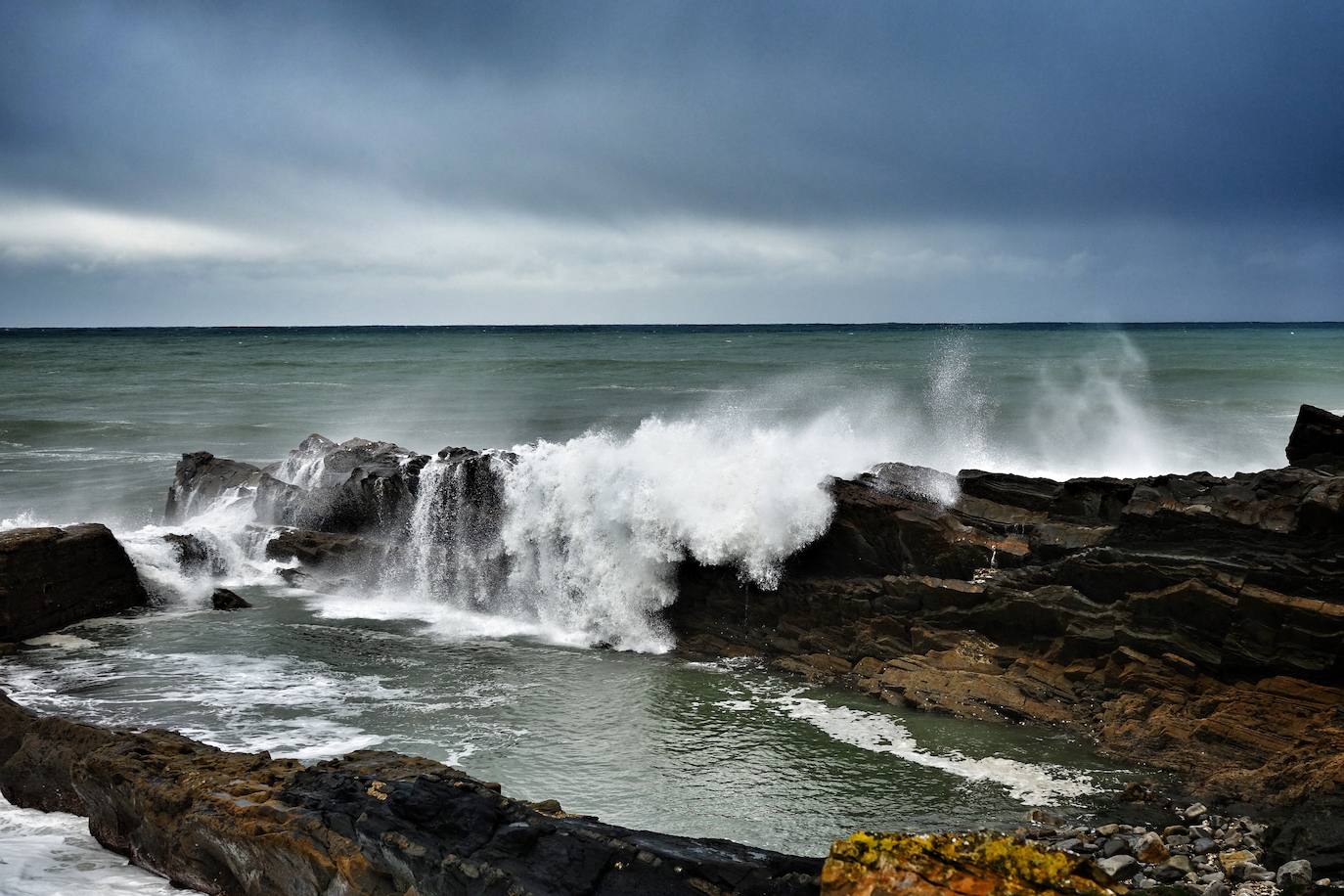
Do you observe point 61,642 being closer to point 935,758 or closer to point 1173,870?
point 935,758

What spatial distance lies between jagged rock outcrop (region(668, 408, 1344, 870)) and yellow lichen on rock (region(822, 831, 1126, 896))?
14.3 feet

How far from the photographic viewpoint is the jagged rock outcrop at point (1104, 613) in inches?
360

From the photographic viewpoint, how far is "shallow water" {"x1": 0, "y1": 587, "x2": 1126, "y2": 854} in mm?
8680

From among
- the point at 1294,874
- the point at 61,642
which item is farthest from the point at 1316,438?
the point at 61,642

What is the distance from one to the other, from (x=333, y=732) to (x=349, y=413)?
30.5 meters

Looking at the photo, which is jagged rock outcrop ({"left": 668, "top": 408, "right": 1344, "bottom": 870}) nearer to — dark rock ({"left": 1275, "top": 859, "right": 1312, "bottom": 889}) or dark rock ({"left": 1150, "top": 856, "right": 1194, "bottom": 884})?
dark rock ({"left": 1275, "top": 859, "right": 1312, "bottom": 889})

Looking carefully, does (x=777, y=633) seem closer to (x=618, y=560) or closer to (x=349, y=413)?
(x=618, y=560)

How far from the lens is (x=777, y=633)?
1259cm

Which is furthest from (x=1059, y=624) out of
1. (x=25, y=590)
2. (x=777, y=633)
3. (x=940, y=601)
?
(x=25, y=590)

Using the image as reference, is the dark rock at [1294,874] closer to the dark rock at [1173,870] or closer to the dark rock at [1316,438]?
the dark rock at [1173,870]

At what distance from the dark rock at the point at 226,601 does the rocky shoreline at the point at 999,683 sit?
48.1 inches

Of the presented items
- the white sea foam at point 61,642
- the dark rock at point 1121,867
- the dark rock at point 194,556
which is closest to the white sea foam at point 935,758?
the dark rock at point 1121,867

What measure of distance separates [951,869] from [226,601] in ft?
45.4

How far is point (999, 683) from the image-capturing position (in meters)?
10.8
